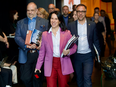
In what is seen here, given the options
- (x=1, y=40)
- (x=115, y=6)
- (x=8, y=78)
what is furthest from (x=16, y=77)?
(x=115, y=6)

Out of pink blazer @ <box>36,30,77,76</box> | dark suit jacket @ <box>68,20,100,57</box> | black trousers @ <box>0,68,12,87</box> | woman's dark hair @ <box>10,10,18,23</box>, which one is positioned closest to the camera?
pink blazer @ <box>36,30,77,76</box>

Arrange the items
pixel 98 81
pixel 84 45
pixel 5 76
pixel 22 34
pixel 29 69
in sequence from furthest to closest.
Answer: pixel 98 81 < pixel 5 76 < pixel 22 34 < pixel 29 69 < pixel 84 45

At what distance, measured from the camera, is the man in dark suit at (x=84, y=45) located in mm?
3672

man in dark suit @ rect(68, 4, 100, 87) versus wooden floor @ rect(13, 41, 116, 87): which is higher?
man in dark suit @ rect(68, 4, 100, 87)

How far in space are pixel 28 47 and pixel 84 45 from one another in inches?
41.9

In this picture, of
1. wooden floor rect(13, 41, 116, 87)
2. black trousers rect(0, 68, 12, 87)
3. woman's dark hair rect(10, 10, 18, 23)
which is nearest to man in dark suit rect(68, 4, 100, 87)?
wooden floor rect(13, 41, 116, 87)

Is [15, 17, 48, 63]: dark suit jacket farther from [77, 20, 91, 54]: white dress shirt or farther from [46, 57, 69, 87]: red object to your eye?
[46, 57, 69, 87]: red object

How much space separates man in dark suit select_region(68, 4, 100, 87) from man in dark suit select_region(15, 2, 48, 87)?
0.74 meters

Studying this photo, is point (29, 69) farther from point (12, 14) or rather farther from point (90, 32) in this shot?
point (12, 14)

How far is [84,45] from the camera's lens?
12.1 feet

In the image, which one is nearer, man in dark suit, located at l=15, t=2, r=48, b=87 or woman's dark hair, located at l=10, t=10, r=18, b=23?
man in dark suit, located at l=15, t=2, r=48, b=87

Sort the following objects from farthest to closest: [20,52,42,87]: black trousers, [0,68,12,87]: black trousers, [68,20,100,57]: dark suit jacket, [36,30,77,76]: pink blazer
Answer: [0,68,12,87]: black trousers → [20,52,42,87]: black trousers → [68,20,100,57]: dark suit jacket → [36,30,77,76]: pink blazer

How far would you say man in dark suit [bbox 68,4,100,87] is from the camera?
3672 mm

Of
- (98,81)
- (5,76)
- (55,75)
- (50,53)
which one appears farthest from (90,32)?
(5,76)
